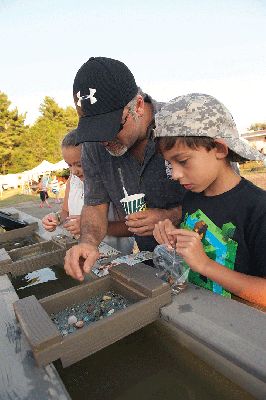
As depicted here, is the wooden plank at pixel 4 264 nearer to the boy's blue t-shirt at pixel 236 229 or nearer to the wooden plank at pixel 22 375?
the wooden plank at pixel 22 375

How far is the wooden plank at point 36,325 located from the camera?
110cm

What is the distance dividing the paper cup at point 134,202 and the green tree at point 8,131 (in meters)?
43.6

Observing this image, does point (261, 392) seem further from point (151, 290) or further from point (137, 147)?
point (137, 147)

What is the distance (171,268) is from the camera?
176cm

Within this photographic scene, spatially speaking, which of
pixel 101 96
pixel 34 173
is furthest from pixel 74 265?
pixel 34 173

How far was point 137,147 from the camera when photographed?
244 cm

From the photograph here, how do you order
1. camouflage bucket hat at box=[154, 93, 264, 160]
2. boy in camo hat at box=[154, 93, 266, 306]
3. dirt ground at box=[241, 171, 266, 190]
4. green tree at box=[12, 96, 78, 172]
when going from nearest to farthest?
1. boy in camo hat at box=[154, 93, 266, 306]
2. camouflage bucket hat at box=[154, 93, 264, 160]
3. dirt ground at box=[241, 171, 266, 190]
4. green tree at box=[12, 96, 78, 172]

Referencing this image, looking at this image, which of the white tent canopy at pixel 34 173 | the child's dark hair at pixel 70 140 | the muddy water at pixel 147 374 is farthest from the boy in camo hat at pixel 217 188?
the white tent canopy at pixel 34 173

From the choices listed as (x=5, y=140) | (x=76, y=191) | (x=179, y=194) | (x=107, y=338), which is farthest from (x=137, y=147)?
(x=5, y=140)

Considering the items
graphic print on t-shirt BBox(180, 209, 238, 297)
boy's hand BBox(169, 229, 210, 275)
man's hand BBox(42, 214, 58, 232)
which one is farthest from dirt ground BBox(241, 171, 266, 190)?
boy's hand BBox(169, 229, 210, 275)

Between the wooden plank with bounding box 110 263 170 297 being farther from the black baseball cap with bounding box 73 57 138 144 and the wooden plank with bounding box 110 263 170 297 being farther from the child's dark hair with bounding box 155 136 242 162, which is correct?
the black baseball cap with bounding box 73 57 138 144

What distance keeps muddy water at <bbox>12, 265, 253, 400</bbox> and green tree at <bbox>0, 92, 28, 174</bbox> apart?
44.4m

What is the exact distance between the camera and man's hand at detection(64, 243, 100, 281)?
185 cm

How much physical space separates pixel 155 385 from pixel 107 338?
0.84 feet
